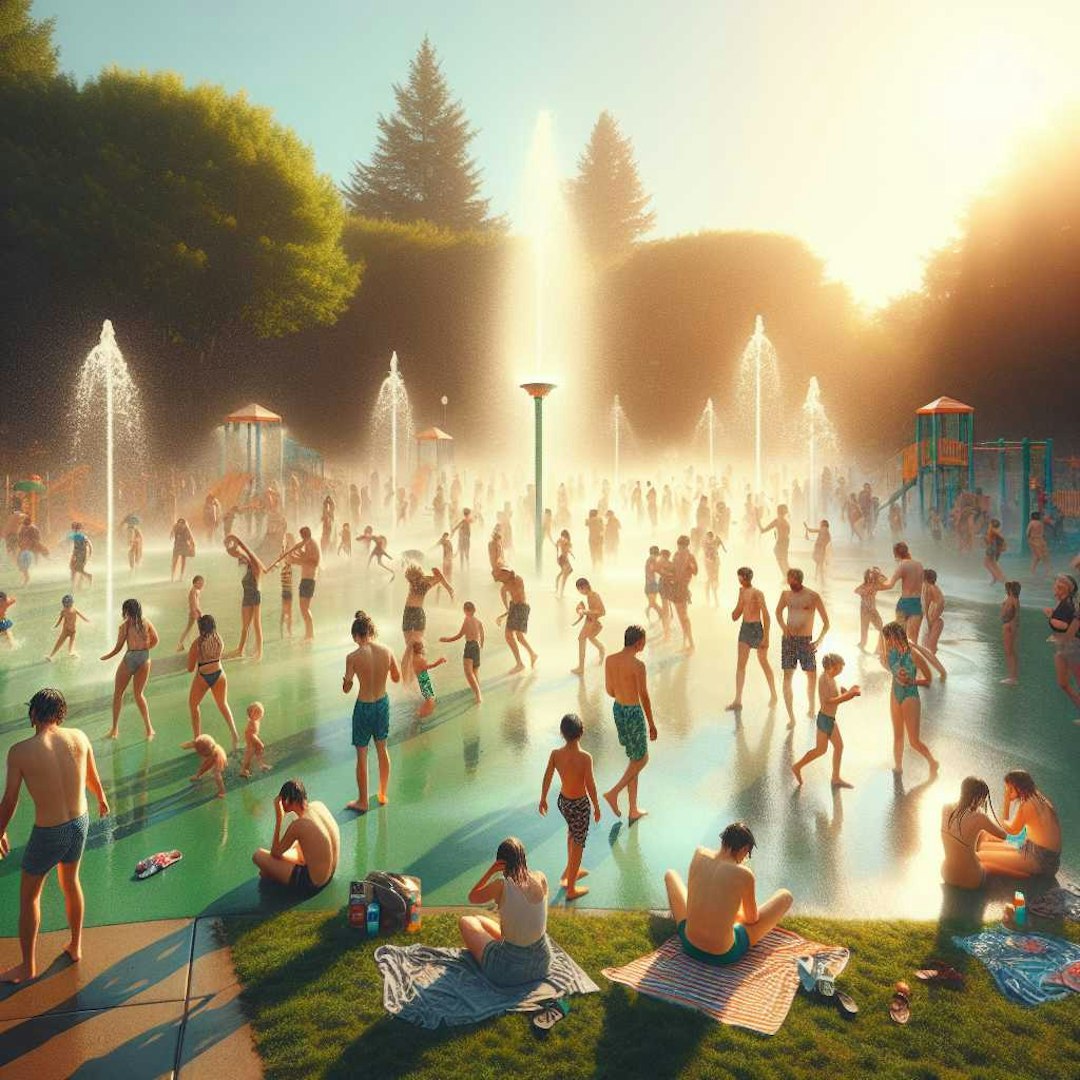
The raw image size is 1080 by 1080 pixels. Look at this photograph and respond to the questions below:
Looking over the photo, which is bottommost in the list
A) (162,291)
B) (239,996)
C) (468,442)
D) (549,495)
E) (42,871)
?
(239,996)

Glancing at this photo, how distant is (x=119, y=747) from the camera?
9164mm

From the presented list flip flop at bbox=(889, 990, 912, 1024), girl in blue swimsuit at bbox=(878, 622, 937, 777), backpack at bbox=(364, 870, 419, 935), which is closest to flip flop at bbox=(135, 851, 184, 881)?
backpack at bbox=(364, 870, 419, 935)

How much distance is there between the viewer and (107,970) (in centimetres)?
526

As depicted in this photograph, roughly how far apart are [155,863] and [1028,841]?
6594 mm

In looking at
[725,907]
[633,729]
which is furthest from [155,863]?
[725,907]

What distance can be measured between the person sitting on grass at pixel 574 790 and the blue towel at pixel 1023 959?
254 centimetres

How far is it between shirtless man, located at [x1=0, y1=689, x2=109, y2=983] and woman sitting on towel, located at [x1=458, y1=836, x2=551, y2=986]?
2522 millimetres

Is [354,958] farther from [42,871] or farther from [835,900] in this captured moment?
[835,900]

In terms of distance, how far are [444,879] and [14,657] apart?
1007 cm

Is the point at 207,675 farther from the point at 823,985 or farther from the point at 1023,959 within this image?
the point at 1023,959

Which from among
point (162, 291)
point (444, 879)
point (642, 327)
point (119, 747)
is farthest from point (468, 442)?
point (444, 879)

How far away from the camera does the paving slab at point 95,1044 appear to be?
4.41 metres

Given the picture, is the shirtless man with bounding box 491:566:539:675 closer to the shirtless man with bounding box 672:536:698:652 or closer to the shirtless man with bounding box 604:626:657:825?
the shirtless man with bounding box 672:536:698:652

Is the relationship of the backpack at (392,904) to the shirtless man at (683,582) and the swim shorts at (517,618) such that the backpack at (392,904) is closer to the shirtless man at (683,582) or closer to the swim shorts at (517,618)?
the swim shorts at (517,618)
